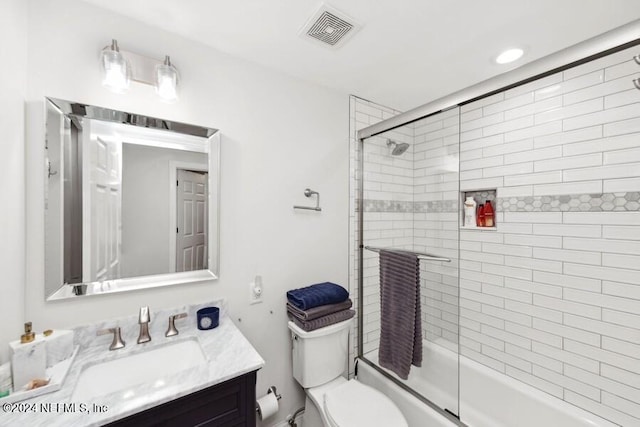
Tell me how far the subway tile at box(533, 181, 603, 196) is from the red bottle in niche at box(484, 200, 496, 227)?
0.28m

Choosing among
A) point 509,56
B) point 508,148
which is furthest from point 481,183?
point 509,56

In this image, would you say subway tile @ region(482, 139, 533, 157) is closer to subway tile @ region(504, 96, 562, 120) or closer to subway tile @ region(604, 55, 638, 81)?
subway tile @ region(504, 96, 562, 120)

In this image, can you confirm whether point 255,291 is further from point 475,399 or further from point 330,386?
point 475,399

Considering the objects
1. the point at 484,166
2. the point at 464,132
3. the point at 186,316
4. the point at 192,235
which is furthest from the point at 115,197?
the point at 484,166

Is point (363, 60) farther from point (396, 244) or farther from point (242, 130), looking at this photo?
point (396, 244)

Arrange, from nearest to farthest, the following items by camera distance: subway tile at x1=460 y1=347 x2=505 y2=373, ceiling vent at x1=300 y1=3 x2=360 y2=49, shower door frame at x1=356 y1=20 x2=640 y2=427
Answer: shower door frame at x1=356 y1=20 x2=640 y2=427 → ceiling vent at x1=300 y1=3 x2=360 y2=49 → subway tile at x1=460 y1=347 x2=505 y2=373

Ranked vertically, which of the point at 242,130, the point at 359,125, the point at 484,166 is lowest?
the point at 484,166

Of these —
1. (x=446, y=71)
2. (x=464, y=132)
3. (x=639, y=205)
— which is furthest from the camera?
(x=464, y=132)

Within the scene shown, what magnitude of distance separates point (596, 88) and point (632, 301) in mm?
1171

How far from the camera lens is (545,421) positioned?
60.0 inches

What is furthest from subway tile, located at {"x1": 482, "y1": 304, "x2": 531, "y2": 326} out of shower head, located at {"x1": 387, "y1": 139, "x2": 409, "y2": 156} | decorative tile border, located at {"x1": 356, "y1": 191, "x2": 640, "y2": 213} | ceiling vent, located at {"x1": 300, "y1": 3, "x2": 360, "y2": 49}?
ceiling vent, located at {"x1": 300, "y1": 3, "x2": 360, "y2": 49}

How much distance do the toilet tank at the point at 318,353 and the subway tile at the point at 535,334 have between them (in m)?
1.15

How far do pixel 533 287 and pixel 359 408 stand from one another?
135 centimetres

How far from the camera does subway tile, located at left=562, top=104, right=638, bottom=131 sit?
138 cm
